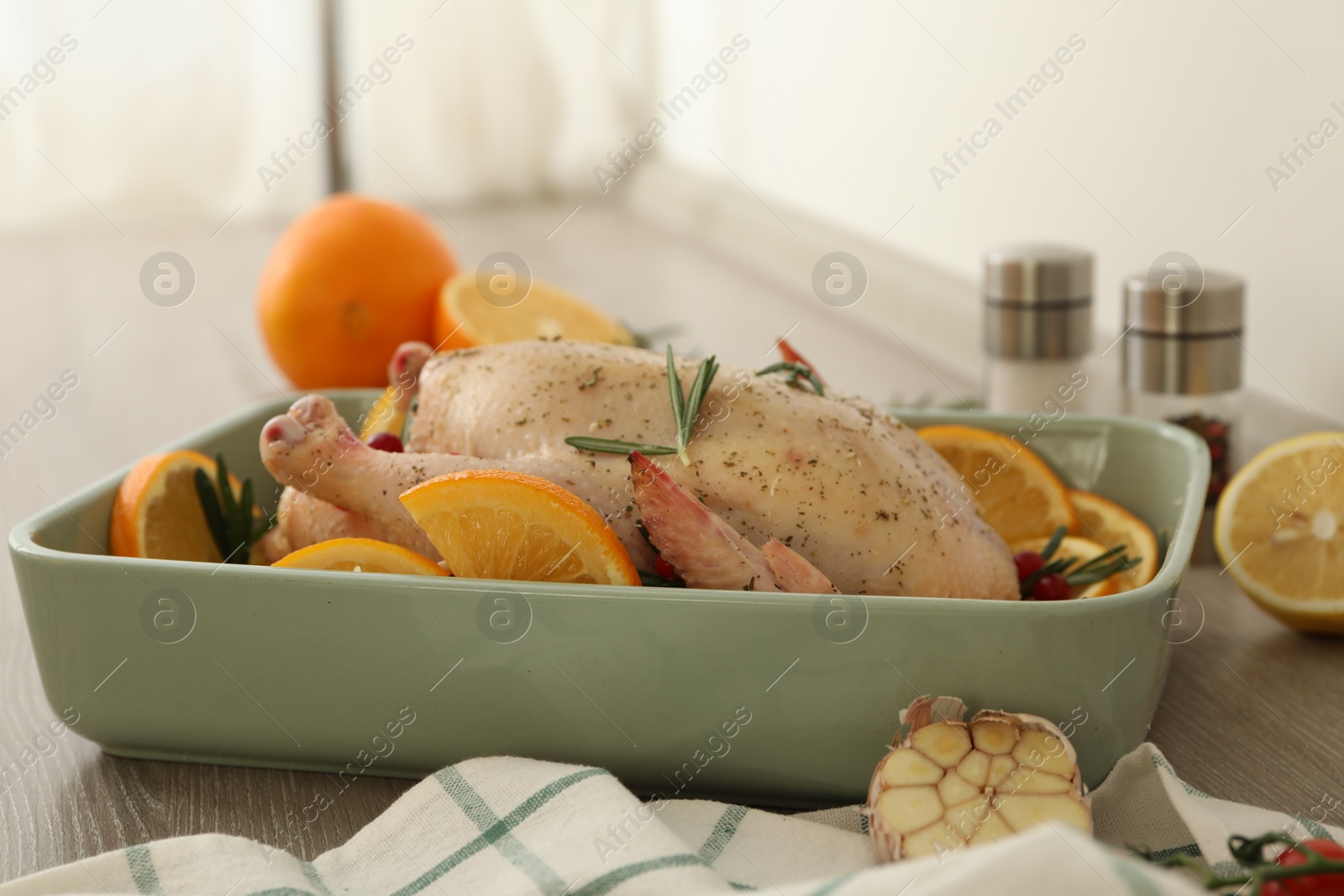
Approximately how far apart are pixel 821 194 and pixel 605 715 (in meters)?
1.61

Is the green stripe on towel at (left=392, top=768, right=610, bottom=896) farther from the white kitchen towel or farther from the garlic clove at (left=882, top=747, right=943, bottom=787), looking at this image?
the garlic clove at (left=882, top=747, right=943, bottom=787)

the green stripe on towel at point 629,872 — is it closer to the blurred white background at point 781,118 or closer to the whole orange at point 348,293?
the blurred white background at point 781,118

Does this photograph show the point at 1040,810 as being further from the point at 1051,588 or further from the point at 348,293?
the point at 348,293

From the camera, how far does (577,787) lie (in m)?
0.67

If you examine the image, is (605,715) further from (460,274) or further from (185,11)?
(185,11)

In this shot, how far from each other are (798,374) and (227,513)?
420mm

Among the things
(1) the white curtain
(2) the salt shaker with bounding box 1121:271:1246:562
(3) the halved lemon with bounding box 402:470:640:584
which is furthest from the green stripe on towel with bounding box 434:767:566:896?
(1) the white curtain

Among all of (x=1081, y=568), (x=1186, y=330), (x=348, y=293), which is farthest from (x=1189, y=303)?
(x=348, y=293)

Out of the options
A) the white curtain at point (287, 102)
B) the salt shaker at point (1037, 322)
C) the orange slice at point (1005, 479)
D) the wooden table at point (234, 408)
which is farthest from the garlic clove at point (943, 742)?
the white curtain at point (287, 102)

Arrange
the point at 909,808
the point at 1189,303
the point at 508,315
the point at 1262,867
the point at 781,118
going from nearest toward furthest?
the point at 1262,867 < the point at 909,808 < the point at 1189,303 < the point at 508,315 < the point at 781,118

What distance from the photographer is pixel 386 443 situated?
0.91 m

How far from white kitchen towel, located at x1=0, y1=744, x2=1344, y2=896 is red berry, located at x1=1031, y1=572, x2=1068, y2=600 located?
182 millimetres

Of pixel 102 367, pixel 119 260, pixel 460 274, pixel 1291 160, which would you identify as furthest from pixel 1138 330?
pixel 119 260

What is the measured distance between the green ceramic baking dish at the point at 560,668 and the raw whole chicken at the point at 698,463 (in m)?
0.07
